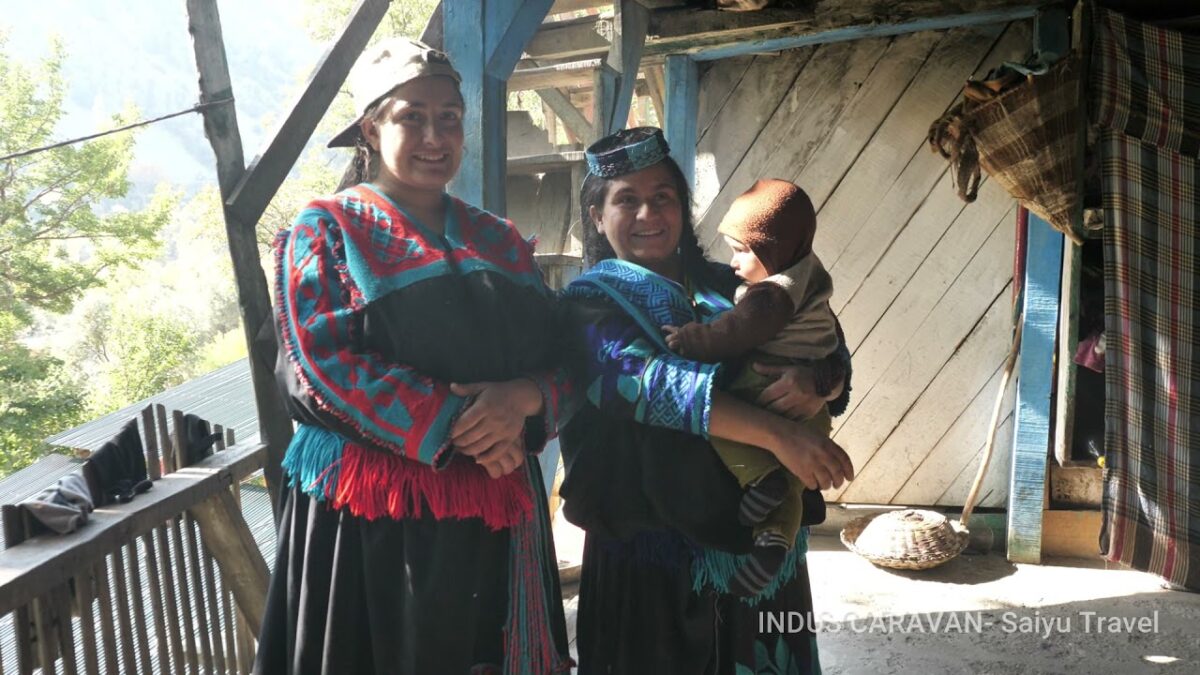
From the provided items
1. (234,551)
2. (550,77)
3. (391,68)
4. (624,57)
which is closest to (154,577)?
(234,551)

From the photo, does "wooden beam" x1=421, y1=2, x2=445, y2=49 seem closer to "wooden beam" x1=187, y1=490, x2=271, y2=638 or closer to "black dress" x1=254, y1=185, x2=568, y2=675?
"black dress" x1=254, y1=185, x2=568, y2=675

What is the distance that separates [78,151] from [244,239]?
18.2 m

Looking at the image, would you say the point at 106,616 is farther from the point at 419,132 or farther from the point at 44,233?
the point at 44,233

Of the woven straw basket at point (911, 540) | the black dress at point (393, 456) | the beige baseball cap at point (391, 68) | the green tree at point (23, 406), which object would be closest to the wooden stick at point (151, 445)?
the black dress at point (393, 456)

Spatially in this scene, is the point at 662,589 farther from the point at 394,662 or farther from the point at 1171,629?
the point at 1171,629

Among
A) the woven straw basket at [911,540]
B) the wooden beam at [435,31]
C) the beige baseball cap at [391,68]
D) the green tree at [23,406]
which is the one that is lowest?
the green tree at [23,406]

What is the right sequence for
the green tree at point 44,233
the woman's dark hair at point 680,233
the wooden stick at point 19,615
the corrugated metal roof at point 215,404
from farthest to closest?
the green tree at point 44,233, the corrugated metal roof at point 215,404, the woman's dark hair at point 680,233, the wooden stick at point 19,615

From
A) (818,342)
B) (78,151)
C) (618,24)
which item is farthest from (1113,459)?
(78,151)

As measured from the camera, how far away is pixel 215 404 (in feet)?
18.2

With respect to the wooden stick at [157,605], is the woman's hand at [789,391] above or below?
above

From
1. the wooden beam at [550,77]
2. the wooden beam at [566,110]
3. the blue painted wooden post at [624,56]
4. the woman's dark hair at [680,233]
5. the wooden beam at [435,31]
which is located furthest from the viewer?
the wooden beam at [566,110]

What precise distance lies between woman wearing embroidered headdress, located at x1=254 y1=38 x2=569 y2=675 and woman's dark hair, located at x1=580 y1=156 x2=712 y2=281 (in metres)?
0.26

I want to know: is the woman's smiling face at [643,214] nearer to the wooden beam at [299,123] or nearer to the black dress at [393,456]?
the black dress at [393,456]

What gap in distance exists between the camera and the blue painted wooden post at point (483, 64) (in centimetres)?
197
